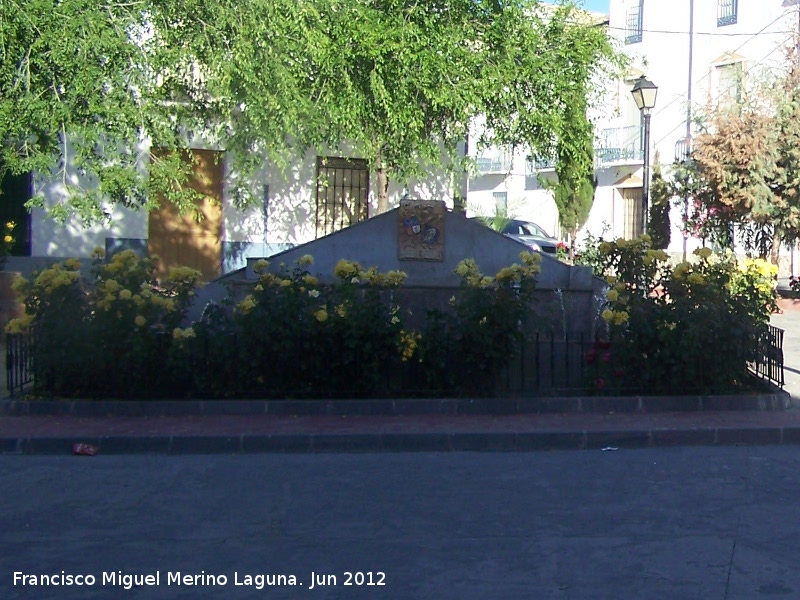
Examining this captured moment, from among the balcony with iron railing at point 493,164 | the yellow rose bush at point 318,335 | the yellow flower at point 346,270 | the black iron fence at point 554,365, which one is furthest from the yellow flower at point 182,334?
the balcony with iron railing at point 493,164

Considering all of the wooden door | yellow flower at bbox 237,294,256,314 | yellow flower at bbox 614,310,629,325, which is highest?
the wooden door

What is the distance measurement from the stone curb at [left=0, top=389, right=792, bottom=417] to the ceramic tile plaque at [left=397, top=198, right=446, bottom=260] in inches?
68.5

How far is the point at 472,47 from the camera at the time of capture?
15828 millimetres

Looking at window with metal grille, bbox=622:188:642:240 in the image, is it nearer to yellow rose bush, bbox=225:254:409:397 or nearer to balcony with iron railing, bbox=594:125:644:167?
balcony with iron railing, bbox=594:125:644:167

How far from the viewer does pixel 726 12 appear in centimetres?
2934

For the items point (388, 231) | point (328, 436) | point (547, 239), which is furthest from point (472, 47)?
→ point (547, 239)

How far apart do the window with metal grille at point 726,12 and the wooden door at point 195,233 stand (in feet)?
55.8

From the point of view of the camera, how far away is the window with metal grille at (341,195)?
19.7m

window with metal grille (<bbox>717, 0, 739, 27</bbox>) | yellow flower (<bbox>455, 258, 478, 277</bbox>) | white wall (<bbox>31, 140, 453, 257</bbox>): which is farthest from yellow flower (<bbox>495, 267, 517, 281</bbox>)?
window with metal grille (<bbox>717, 0, 739, 27</bbox>)

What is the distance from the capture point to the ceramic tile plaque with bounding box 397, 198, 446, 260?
34.5ft

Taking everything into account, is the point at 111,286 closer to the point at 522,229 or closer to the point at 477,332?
the point at 477,332

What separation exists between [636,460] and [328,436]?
2.44 metres

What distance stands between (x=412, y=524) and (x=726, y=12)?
26.5 meters

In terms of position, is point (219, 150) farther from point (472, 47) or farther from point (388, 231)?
point (388, 231)
